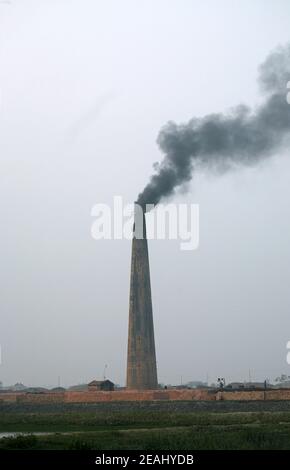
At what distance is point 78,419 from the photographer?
35125 mm

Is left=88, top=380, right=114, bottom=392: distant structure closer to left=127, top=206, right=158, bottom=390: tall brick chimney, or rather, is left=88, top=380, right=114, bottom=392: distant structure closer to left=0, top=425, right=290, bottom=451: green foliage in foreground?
left=127, top=206, right=158, bottom=390: tall brick chimney

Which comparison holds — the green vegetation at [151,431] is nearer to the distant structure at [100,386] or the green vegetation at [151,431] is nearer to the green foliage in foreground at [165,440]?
the green foliage in foreground at [165,440]

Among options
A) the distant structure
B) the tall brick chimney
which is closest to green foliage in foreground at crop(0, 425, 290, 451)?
the tall brick chimney

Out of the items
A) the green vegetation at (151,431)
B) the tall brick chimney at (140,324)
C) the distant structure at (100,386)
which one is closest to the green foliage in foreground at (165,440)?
the green vegetation at (151,431)

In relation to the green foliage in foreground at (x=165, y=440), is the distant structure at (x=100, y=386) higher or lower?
higher

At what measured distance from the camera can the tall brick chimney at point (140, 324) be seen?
51.8 meters

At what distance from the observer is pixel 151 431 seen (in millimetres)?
26578

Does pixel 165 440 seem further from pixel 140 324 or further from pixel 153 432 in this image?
pixel 140 324

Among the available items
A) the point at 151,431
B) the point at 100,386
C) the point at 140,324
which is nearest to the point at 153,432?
the point at 151,431

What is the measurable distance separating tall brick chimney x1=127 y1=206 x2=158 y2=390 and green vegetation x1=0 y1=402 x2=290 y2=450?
43.8 feet

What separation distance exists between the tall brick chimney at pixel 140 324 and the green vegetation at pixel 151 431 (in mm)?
13345

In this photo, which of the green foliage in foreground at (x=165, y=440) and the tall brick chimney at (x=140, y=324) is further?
the tall brick chimney at (x=140, y=324)
